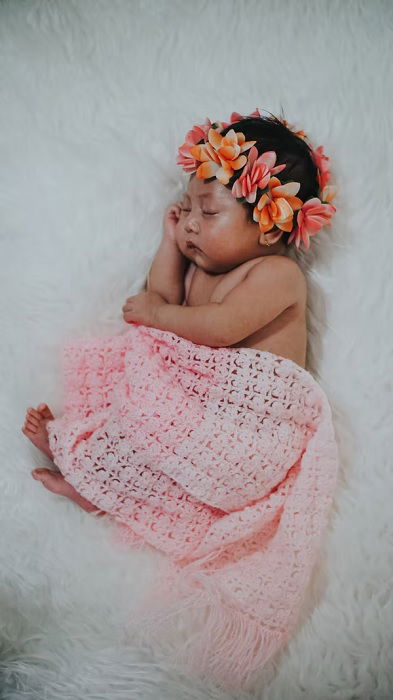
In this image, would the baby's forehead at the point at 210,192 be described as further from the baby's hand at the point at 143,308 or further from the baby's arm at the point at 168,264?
the baby's hand at the point at 143,308

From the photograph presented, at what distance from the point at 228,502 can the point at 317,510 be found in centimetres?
17

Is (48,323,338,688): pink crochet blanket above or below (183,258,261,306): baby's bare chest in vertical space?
below

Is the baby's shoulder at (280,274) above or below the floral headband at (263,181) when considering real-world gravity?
below

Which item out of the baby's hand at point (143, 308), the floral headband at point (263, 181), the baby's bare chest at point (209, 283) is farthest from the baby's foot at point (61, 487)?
Answer: the floral headband at point (263, 181)

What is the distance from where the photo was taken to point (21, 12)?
1400 mm

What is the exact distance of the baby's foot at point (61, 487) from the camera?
1.30 m

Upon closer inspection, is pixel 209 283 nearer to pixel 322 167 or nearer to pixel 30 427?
pixel 322 167

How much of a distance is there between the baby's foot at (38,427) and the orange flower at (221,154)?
563 millimetres

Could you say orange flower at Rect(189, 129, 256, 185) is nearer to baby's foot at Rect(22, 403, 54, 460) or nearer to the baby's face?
the baby's face

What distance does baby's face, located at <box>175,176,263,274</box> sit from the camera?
1.26 meters

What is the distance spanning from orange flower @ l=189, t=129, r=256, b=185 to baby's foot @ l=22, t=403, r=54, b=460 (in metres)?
0.56

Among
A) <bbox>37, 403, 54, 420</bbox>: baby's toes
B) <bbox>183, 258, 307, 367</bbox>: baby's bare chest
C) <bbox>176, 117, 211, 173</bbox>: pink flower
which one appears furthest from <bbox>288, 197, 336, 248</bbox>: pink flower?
<bbox>37, 403, 54, 420</bbox>: baby's toes

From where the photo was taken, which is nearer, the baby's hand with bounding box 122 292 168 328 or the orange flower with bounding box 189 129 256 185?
the orange flower with bounding box 189 129 256 185

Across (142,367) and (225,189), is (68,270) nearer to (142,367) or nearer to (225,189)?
(142,367)
